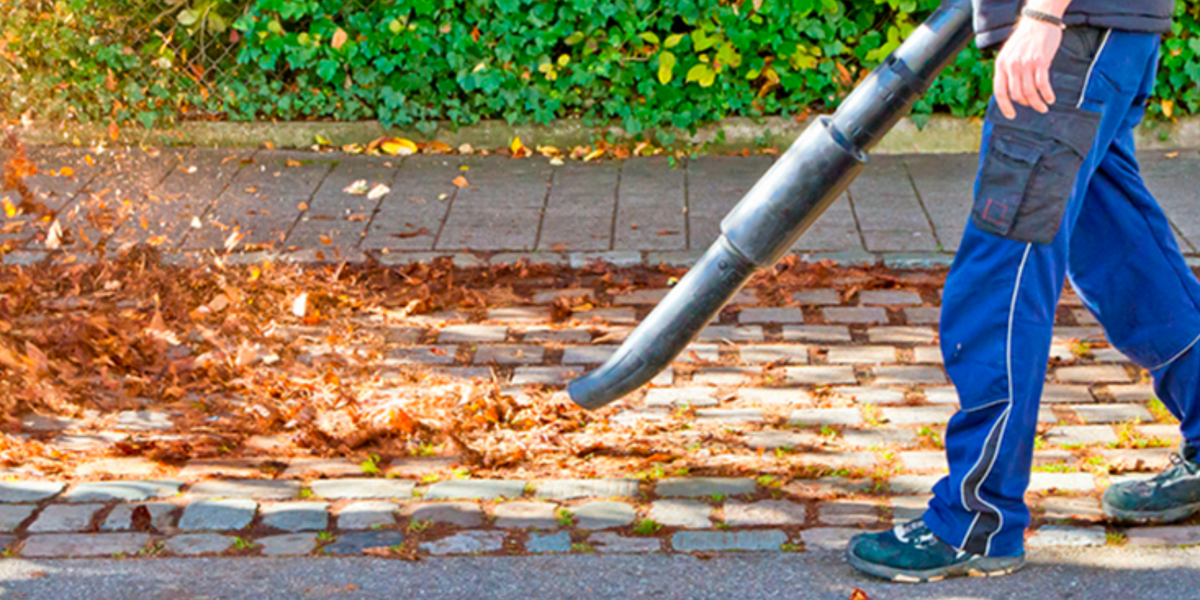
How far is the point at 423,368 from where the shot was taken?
4363 mm

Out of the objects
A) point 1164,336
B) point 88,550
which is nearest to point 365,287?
point 88,550

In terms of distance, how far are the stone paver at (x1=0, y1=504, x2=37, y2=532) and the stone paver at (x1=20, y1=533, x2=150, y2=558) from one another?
92mm

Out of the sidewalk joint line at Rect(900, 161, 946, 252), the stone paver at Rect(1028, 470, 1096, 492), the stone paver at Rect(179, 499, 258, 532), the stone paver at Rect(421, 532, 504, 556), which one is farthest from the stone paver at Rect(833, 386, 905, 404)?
the stone paver at Rect(179, 499, 258, 532)

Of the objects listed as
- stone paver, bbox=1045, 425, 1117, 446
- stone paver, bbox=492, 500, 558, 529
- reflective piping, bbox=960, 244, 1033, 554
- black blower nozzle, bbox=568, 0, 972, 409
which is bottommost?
stone paver, bbox=492, 500, 558, 529

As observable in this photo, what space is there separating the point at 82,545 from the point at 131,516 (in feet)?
0.49

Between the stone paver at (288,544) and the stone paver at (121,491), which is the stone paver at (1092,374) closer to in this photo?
the stone paver at (288,544)

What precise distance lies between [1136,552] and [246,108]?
5.55m

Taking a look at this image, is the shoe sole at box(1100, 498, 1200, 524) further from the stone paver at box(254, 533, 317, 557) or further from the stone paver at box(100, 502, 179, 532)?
the stone paver at box(100, 502, 179, 532)

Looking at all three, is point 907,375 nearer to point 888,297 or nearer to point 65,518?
point 888,297

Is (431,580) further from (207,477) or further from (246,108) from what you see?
(246,108)

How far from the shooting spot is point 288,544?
10.6 ft

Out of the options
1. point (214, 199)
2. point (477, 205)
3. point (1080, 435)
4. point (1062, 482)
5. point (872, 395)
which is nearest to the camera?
point (1062, 482)

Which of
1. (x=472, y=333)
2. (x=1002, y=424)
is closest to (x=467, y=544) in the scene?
(x=1002, y=424)

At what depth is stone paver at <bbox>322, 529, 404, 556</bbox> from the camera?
320 cm
